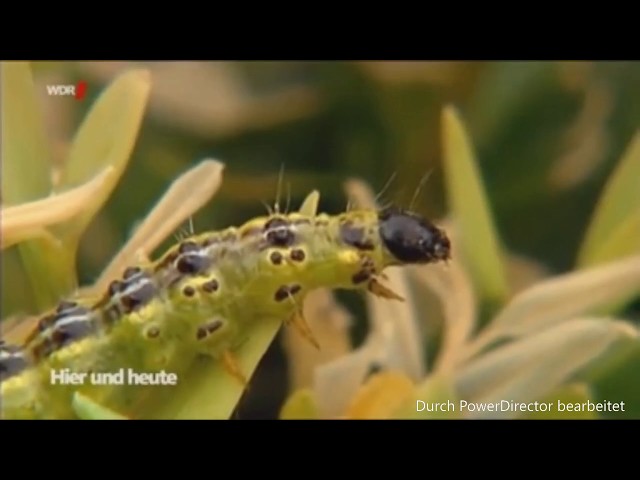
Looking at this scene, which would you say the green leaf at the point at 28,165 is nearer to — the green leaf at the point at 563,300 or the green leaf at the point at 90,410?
the green leaf at the point at 90,410

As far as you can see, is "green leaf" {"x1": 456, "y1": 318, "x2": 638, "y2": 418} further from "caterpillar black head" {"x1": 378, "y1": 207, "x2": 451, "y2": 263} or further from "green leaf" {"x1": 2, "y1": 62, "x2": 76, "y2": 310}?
"green leaf" {"x1": 2, "y1": 62, "x2": 76, "y2": 310}

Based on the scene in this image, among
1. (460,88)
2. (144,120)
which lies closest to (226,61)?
(144,120)

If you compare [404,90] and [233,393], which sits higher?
[404,90]

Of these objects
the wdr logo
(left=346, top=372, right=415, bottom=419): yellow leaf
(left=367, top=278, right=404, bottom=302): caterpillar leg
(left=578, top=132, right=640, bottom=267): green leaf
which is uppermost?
the wdr logo

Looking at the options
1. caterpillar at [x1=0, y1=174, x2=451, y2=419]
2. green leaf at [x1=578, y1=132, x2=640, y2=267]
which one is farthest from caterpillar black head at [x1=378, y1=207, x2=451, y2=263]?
green leaf at [x1=578, y1=132, x2=640, y2=267]

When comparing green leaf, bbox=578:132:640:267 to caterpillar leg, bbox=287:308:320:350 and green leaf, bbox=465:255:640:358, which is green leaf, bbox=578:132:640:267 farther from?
caterpillar leg, bbox=287:308:320:350

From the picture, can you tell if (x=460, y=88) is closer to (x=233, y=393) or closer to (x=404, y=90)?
(x=404, y=90)

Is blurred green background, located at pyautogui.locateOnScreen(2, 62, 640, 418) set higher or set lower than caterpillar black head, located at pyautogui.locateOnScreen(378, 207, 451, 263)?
higher

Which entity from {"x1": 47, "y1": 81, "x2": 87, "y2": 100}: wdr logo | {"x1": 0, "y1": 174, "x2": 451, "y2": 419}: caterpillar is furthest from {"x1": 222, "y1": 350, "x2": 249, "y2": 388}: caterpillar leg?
{"x1": 47, "y1": 81, "x2": 87, "y2": 100}: wdr logo
